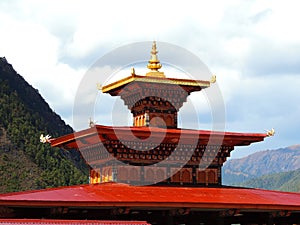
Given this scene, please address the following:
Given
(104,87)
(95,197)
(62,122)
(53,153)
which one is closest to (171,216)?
(95,197)

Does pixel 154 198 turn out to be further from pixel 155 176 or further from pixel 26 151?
pixel 26 151

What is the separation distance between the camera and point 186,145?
27.6 metres

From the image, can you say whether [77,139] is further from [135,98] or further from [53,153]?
[53,153]

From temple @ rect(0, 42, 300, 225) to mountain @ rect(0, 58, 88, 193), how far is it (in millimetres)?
58217

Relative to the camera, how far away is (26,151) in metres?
96.9

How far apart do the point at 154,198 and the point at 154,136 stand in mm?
4141

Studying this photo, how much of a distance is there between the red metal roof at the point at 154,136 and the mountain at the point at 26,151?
195 ft

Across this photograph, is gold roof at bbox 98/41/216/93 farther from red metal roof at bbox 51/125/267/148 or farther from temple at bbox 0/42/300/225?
red metal roof at bbox 51/125/267/148

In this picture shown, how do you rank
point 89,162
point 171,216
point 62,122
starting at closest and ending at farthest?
point 171,216, point 89,162, point 62,122

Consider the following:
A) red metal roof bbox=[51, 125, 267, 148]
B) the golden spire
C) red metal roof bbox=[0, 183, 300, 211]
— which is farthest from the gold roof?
red metal roof bbox=[0, 183, 300, 211]

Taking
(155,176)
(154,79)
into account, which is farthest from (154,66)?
(155,176)

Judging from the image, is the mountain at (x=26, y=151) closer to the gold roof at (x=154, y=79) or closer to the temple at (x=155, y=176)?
the gold roof at (x=154, y=79)

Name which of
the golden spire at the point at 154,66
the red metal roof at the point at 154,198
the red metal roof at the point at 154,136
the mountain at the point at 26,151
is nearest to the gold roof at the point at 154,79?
the golden spire at the point at 154,66

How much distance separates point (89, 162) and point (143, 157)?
9.45ft
